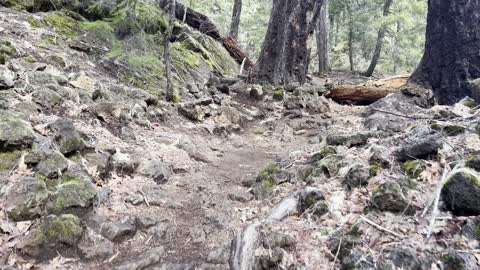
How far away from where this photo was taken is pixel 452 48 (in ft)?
26.1

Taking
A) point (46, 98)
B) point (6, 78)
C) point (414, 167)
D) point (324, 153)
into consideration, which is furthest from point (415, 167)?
point (6, 78)

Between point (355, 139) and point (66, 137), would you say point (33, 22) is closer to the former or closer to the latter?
point (66, 137)

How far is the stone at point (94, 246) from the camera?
336 cm

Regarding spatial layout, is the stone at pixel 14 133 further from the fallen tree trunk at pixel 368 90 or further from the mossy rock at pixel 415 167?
the fallen tree trunk at pixel 368 90

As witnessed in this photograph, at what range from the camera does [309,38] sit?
1187 cm

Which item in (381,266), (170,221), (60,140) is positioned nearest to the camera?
(381,266)

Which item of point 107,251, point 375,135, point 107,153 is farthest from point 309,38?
point 107,251

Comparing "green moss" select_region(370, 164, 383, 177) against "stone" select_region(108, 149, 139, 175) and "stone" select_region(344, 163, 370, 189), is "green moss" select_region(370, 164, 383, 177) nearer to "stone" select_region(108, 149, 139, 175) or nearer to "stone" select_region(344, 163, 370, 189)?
"stone" select_region(344, 163, 370, 189)

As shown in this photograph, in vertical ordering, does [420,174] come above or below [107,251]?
above

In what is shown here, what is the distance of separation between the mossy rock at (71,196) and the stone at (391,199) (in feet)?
9.58

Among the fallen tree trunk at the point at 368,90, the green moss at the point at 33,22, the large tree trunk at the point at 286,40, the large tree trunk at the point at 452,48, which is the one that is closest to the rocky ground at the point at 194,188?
the green moss at the point at 33,22

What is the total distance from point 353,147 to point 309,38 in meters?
7.77

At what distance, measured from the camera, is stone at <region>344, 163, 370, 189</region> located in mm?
3715

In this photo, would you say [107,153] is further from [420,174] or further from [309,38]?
[309,38]
